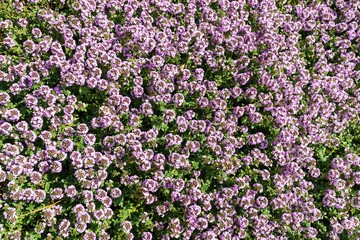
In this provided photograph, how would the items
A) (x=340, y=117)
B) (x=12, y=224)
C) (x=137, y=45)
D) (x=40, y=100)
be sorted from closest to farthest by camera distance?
(x=12, y=224), (x=40, y=100), (x=137, y=45), (x=340, y=117)

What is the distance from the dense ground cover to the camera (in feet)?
15.6

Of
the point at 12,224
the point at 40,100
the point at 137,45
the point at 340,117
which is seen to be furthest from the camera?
the point at 340,117

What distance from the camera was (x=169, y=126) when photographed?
5309 mm

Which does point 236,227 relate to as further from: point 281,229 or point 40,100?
point 40,100

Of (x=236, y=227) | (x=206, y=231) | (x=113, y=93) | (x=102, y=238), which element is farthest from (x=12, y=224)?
(x=236, y=227)

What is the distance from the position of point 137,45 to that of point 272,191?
2550 mm

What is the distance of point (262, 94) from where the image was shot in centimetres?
560

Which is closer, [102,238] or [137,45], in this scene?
[102,238]

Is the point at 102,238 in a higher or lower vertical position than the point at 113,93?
lower

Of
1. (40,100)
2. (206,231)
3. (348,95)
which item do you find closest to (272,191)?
(206,231)

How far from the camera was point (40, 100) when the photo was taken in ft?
16.3

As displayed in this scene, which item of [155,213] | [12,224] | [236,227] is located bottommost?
[12,224]

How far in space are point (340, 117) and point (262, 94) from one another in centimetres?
127

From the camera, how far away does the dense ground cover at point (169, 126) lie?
476cm
